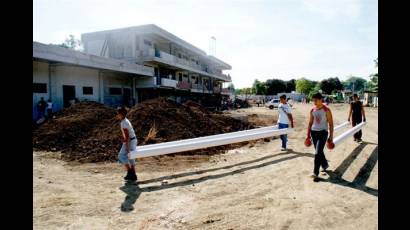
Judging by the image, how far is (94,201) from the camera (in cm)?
501

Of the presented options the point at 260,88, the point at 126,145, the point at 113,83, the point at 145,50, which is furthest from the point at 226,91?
the point at 126,145

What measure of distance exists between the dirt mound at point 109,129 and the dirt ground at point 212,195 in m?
1.23

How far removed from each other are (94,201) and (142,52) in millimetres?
26135

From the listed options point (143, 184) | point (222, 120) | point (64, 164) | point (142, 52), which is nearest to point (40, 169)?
point (64, 164)

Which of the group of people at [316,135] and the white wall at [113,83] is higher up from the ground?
the white wall at [113,83]

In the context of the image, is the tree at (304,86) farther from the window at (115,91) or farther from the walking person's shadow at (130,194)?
the walking person's shadow at (130,194)

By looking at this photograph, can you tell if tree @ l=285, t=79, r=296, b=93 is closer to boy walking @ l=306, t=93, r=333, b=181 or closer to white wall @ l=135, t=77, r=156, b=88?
white wall @ l=135, t=77, r=156, b=88

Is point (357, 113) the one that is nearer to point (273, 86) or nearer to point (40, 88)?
point (40, 88)

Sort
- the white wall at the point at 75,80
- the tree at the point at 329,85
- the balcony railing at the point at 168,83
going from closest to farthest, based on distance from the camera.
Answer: the white wall at the point at 75,80
the balcony railing at the point at 168,83
the tree at the point at 329,85

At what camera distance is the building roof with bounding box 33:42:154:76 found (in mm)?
16250

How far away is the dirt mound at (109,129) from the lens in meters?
9.47

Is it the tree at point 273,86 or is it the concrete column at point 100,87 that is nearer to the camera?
the concrete column at point 100,87

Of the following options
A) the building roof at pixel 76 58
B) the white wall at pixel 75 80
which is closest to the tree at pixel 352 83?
the building roof at pixel 76 58
